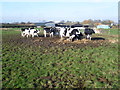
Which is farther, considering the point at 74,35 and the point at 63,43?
the point at 74,35

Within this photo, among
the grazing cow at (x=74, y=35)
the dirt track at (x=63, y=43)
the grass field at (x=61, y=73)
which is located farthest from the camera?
the grazing cow at (x=74, y=35)

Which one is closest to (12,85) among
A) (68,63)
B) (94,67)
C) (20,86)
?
(20,86)

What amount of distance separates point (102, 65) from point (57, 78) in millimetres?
→ 3893

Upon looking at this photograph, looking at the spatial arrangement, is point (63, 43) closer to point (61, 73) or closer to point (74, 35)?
point (74, 35)

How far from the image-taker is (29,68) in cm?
970

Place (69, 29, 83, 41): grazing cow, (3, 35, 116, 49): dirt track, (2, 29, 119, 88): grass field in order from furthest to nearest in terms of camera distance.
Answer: (69, 29, 83, 41): grazing cow, (3, 35, 116, 49): dirt track, (2, 29, 119, 88): grass field

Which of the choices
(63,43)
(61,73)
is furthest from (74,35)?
(61,73)

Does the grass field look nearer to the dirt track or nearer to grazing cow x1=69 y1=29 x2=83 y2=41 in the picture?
the dirt track

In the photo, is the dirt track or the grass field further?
the dirt track

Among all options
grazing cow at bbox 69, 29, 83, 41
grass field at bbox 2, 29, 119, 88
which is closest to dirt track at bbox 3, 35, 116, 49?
grazing cow at bbox 69, 29, 83, 41

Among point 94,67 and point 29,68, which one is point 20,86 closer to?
point 29,68

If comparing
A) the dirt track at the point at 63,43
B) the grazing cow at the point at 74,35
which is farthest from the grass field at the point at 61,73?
the grazing cow at the point at 74,35

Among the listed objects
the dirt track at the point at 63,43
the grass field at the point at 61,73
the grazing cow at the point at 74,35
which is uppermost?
the grazing cow at the point at 74,35

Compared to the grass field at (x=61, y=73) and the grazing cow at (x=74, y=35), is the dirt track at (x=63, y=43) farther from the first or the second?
the grass field at (x=61, y=73)
